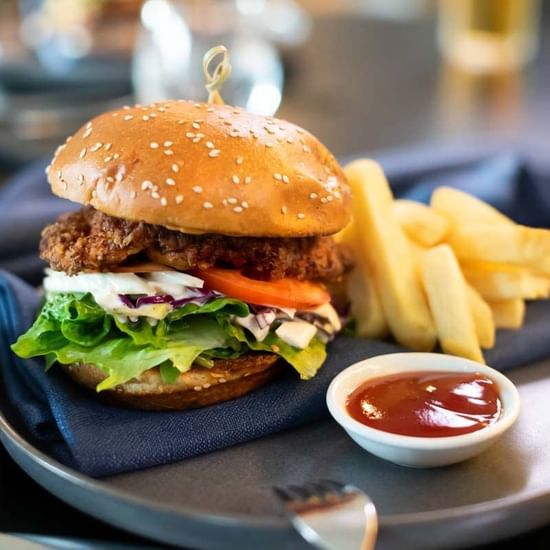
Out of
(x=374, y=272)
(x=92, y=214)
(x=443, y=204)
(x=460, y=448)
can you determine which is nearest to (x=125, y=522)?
(x=460, y=448)

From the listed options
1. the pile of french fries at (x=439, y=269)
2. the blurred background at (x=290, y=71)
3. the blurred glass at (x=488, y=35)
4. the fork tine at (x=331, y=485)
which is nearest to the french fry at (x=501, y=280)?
the pile of french fries at (x=439, y=269)

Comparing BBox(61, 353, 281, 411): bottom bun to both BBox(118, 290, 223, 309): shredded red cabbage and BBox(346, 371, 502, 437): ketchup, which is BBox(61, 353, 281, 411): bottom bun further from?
BBox(346, 371, 502, 437): ketchup

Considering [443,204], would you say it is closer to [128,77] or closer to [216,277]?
[216,277]

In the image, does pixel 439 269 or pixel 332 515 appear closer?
pixel 332 515

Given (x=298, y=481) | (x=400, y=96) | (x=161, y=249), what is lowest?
(x=400, y=96)

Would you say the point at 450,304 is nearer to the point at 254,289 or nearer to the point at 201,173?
the point at 254,289

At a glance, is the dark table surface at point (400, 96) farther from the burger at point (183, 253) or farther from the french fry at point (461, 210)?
the burger at point (183, 253)

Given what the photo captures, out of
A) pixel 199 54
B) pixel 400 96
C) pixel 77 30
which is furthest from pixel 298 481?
pixel 77 30
